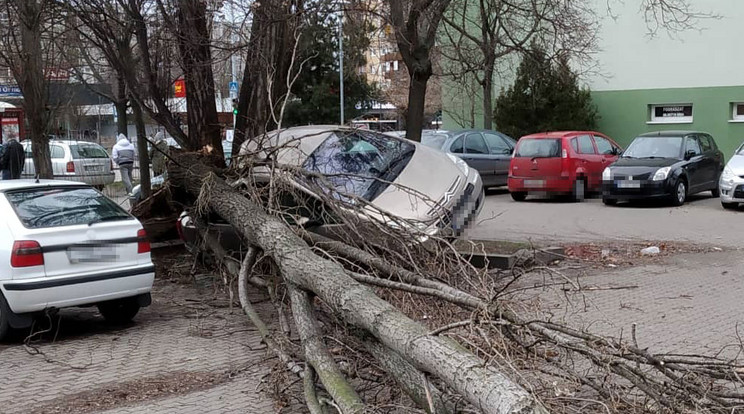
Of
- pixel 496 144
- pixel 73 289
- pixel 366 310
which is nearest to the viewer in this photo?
pixel 366 310

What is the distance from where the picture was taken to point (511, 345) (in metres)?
4.48

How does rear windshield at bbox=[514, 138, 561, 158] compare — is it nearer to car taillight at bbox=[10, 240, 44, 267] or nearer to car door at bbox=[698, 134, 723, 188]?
car door at bbox=[698, 134, 723, 188]

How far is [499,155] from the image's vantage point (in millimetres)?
19922

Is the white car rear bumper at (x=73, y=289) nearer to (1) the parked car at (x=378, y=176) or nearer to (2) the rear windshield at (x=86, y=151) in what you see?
(1) the parked car at (x=378, y=176)

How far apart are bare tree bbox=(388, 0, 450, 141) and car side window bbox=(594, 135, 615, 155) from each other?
26.1 feet

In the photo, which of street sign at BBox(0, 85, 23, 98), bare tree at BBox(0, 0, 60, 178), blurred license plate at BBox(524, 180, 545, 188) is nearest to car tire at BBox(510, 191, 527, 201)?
blurred license plate at BBox(524, 180, 545, 188)

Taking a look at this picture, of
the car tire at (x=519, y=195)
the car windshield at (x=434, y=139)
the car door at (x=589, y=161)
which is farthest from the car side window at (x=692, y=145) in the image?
the car windshield at (x=434, y=139)

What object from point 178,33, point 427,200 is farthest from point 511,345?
point 178,33

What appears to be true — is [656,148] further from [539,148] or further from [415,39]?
[415,39]

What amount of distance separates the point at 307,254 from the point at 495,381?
2.72 m

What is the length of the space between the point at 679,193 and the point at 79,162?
17.8 meters

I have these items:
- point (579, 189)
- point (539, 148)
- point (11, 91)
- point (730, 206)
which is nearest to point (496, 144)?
point (539, 148)

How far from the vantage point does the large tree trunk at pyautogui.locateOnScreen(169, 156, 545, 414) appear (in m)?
3.65

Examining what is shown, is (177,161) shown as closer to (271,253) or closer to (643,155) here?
(271,253)
